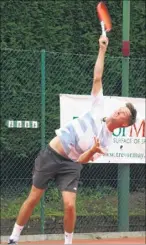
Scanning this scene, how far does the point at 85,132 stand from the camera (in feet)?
22.8

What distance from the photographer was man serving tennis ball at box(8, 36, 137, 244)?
6.84m

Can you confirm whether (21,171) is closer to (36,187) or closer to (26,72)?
(26,72)

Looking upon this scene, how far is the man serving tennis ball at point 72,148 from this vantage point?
6844 millimetres

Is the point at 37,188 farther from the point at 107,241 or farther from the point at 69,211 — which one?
the point at 107,241

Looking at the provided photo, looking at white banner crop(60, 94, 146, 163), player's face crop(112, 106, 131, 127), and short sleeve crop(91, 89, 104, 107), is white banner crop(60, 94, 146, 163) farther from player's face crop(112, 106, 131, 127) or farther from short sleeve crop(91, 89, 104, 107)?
player's face crop(112, 106, 131, 127)

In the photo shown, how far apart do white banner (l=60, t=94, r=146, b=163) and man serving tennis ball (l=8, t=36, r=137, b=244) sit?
2858mm

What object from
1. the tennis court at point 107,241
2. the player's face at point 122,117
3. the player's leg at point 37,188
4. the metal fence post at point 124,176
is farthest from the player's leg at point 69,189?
the metal fence post at point 124,176

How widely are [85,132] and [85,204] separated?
4.01m

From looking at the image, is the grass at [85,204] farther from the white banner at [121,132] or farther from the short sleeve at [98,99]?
the short sleeve at [98,99]

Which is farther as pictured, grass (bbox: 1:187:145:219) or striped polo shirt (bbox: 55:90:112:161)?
grass (bbox: 1:187:145:219)

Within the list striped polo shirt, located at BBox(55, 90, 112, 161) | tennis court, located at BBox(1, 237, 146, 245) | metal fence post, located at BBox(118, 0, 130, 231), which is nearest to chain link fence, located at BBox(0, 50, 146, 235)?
metal fence post, located at BBox(118, 0, 130, 231)

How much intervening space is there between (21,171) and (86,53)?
95.1 inches

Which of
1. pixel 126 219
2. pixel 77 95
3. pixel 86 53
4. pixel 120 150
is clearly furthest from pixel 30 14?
pixel 126 219

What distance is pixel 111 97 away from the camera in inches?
402
